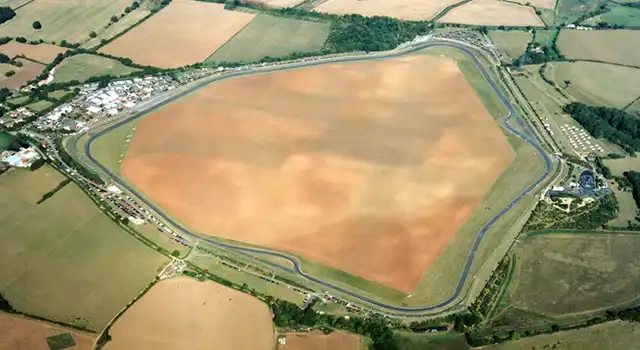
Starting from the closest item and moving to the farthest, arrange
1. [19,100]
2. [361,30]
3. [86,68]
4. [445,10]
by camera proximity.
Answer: [19,100]
[86,68]
[361,30]
[445,10]

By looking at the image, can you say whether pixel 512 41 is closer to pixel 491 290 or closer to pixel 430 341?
pixel 491 290

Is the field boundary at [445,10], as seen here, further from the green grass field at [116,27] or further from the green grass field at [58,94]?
the green grass field at [58,94]

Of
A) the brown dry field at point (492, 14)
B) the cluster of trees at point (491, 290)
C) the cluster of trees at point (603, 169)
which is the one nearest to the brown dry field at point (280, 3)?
the brown dry field at point (492, 14)

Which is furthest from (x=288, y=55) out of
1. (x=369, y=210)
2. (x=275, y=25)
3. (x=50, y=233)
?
(x=50, y=233)

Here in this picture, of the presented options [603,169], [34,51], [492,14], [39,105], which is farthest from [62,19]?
[603,169]

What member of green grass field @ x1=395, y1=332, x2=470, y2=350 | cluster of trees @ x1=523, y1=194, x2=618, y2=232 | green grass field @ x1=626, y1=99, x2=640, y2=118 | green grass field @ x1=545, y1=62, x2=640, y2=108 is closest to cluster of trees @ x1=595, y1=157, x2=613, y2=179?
cluster of trees @ x1=523, y1=194, x2=618, y2=232

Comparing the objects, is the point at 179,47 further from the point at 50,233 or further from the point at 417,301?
the point at 417,301

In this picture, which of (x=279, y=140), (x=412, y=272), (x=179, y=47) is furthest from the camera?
(x=179, y=47)
